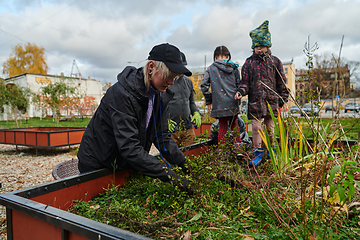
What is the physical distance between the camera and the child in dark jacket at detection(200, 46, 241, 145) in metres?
3.19

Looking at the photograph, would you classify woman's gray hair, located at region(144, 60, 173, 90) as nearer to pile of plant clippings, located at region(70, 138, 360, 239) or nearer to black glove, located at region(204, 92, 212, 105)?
pile of plant clippings, located at region(70, 138, 360, 239)

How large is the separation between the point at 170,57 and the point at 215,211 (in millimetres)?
1125

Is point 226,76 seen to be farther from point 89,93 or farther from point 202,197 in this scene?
point 89,93

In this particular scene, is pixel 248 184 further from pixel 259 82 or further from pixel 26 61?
pixel 26 61

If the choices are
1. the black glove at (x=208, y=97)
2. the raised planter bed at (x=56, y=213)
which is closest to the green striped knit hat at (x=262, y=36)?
the black glove at (x=208, y=97)

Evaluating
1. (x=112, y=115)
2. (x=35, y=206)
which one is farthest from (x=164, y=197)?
(x=35, y=206)

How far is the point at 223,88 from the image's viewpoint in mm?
3260

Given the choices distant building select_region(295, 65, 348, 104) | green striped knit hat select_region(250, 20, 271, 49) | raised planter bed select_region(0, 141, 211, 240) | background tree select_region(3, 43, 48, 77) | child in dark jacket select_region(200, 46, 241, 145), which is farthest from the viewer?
background tree select_region(3, 43, 48, 77)

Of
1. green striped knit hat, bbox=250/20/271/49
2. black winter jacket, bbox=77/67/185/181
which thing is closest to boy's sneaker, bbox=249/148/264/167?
black winter jacket, bbox=77/67/185/181

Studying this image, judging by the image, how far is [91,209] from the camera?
1.54m

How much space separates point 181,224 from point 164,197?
36 cm

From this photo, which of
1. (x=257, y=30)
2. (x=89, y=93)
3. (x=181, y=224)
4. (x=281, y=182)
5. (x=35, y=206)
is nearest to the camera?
(x=35, y=206)

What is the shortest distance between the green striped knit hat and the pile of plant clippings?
5.94ft

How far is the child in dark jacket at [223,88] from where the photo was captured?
125 inches
